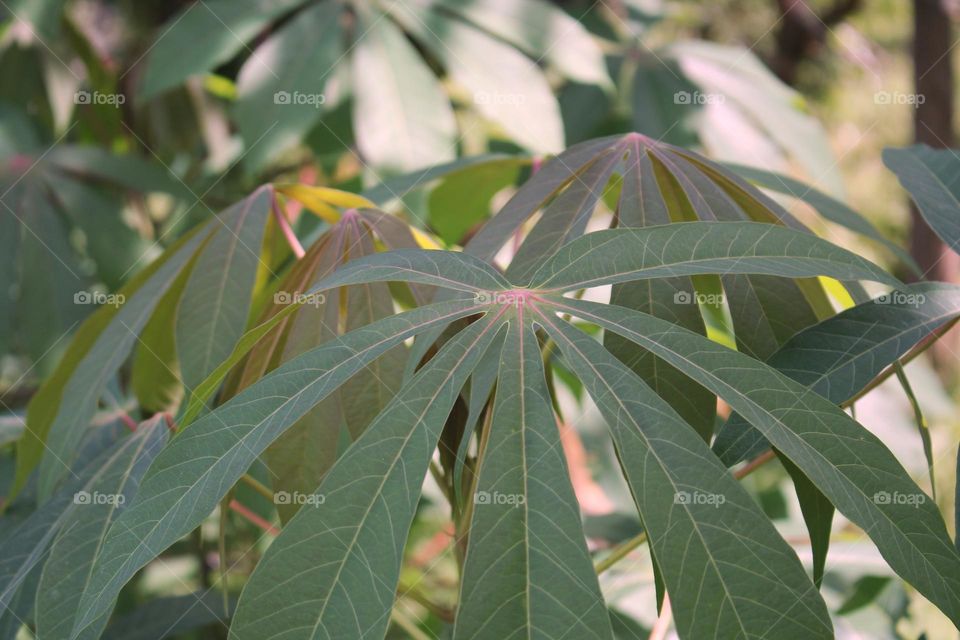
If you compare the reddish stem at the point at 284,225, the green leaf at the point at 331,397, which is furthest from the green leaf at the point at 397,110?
the green leaf at the point at 331,397

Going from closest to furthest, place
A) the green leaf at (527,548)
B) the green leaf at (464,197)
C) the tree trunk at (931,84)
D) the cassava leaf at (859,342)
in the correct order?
the green leaf at (527,548) < the cassava leaf at (859,342) < the green leaf at (464,197) < the tree trunk at (931,84)

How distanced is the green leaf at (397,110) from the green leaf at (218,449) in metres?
0.49

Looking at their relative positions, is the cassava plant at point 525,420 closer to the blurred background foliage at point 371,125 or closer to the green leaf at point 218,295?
the green leaf at point 218,295

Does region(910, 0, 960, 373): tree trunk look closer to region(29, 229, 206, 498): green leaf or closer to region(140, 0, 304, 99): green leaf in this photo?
region(140, 0, 304, 99): green leaf

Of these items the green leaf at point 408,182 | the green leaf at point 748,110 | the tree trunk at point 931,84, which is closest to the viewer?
the green leaf at point 408,182

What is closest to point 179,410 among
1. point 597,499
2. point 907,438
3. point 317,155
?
point 317,155

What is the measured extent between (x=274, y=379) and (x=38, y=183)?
2.35ft

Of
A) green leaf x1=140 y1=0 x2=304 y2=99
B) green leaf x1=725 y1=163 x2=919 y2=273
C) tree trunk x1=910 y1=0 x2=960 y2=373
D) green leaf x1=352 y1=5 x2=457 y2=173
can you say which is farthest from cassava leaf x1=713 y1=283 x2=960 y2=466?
tree trunk x1=910 y1=0 x2=960 y2=373

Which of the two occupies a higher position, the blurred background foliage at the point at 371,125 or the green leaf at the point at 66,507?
the blurred background foliage at the point at 371,125

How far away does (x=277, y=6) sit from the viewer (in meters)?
0.91

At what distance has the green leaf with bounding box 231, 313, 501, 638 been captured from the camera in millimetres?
292

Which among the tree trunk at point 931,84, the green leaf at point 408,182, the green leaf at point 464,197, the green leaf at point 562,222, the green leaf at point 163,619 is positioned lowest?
the green leaf at point 163,619

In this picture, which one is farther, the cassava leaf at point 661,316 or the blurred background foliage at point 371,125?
the blurred background foliage at point 371,125

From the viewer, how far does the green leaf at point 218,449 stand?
1.04 ft
